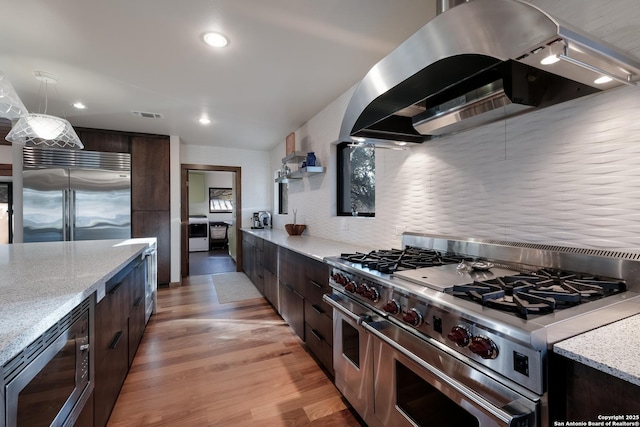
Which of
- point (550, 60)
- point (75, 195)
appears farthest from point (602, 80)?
point (75, 195)

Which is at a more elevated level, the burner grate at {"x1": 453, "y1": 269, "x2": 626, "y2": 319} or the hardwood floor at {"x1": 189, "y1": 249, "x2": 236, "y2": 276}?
the burner grate at {"x1": 453, "y1": 269, "x2": 626, "y2": 319}

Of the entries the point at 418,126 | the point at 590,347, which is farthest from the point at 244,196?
the point at 590,347

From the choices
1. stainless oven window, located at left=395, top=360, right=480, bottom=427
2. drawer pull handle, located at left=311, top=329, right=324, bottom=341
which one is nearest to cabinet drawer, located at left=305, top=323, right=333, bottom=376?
drawer pull handle, located at left=311, top=329, right=324, bottom=341

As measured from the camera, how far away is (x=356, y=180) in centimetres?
304

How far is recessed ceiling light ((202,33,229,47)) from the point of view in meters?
1.92

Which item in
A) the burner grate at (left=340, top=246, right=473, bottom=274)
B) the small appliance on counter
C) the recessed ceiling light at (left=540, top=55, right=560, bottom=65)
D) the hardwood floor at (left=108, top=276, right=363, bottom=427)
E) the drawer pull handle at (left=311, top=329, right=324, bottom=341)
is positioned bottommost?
the hardwood floor at (left=108, top=276, right=363, bottom=427)

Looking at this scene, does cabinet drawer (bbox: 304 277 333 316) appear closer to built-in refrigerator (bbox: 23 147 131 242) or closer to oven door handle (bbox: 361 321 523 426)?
oven door handle (bbox: 361 321 523 426)

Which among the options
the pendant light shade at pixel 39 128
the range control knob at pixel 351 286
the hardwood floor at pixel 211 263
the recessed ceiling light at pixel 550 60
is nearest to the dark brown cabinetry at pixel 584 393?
the recessed ceiling light at pixel 550 60

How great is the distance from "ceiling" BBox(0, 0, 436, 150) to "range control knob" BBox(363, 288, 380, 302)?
1.63 metres

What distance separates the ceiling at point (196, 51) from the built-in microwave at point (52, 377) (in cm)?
174

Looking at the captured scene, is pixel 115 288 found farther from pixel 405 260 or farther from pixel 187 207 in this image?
pixel 187 207

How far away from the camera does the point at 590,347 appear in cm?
67

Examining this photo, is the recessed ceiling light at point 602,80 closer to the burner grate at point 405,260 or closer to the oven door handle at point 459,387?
the burner grate at point 405,260

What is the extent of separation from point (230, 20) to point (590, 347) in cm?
226
